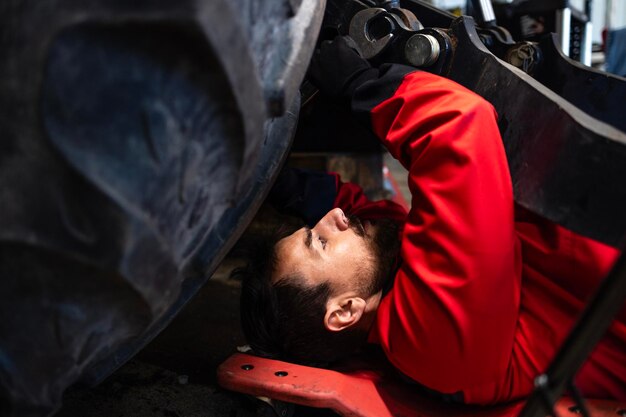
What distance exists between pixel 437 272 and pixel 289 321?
301 millimetres

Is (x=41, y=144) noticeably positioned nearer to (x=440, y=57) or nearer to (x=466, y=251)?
(x=466, y=251)

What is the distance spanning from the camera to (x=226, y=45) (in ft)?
1.30

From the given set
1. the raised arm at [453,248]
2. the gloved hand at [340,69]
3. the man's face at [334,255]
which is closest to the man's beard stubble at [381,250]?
the man's face at [334,255]

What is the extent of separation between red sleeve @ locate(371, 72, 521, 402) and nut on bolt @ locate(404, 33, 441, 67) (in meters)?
0.07

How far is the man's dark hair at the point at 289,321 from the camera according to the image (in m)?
0.88

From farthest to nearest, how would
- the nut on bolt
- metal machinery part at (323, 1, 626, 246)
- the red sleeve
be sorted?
the nut on bolt → the red sleeve → metal machinery part at (323, 1, 626, 246)

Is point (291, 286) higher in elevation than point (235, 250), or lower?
higher

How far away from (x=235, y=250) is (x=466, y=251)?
737 mm

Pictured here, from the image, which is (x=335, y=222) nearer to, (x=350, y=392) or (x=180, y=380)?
(x=350, y=392)

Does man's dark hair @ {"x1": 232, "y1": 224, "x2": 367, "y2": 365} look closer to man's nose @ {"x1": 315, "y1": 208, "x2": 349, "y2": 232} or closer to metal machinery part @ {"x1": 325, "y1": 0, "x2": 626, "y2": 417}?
man's nose @ {"x1": 315, "y1": 208, "x2": 349, "y2": 232}

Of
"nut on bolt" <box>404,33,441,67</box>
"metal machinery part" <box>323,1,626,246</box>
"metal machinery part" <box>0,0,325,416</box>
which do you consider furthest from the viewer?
"nut on bolt" <box>404,33,441,67</box>

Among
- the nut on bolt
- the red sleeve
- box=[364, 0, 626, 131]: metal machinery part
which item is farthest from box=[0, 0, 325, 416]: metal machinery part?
box=[364, 0, 626, 131]: metal machinery part

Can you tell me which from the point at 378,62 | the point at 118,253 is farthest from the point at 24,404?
the point at 378,62

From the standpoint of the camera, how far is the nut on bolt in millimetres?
817
